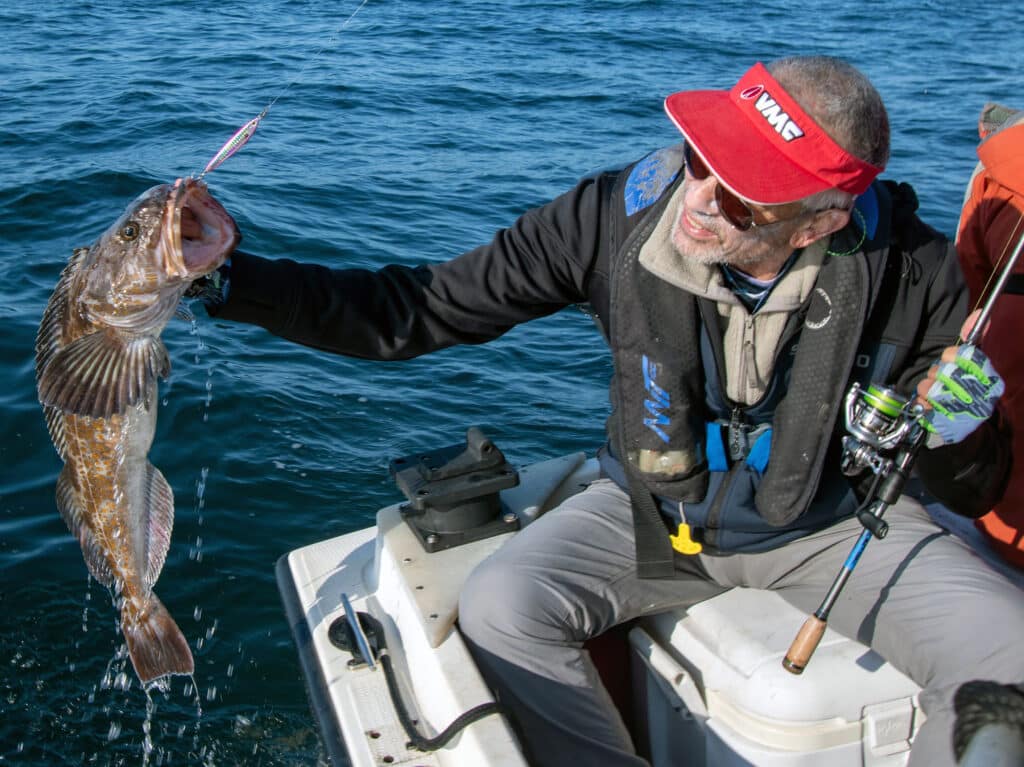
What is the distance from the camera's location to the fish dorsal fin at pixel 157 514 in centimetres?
343

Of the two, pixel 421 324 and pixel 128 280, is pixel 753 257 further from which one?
pixel 128 280

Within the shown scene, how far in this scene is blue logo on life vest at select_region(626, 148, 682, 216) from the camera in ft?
10.4

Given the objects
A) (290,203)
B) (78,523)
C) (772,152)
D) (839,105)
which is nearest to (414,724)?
(78,523)

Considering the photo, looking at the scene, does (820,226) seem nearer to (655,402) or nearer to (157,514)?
(655,402)

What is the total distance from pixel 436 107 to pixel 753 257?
11021mm

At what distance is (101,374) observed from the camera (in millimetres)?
2996

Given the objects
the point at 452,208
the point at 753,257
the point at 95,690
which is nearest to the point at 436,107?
the point at 452,208

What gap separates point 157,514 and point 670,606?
5.49 feet

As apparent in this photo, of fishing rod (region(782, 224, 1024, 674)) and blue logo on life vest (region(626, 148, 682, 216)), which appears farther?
blue logo on life vest (region(626, 148, 682, 216))

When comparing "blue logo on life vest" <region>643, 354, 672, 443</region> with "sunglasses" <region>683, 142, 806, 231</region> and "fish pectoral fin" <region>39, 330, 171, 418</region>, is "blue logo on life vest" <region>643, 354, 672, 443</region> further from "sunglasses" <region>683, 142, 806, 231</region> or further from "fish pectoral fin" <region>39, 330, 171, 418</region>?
"fish pectoral fin" <region>39, 330, 171, 418</region>

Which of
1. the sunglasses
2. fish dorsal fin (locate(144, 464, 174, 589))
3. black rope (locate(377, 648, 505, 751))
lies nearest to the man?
the sunglasses

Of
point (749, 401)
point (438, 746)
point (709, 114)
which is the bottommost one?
point (438, 746)

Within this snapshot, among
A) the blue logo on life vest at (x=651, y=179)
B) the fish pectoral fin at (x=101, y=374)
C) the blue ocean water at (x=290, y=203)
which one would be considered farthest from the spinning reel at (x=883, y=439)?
the blue ocean water at (x=290, y=203)

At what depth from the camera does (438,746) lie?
2.88m
